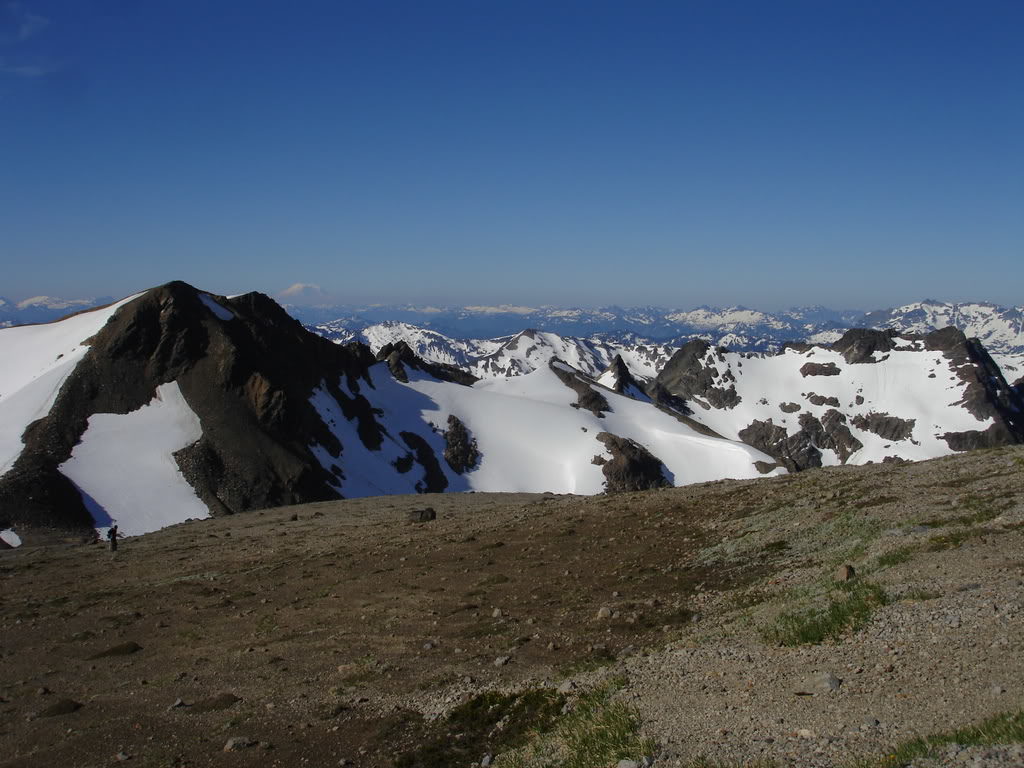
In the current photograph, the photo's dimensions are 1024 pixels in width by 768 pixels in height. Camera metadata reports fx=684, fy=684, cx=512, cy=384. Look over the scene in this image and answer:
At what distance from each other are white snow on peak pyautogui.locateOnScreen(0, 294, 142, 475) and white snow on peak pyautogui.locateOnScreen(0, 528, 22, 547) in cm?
1098

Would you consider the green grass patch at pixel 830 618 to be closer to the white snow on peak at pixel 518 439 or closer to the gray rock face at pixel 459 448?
the white snow on peak at pixel 518 439

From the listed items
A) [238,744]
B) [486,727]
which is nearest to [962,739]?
[486,727]

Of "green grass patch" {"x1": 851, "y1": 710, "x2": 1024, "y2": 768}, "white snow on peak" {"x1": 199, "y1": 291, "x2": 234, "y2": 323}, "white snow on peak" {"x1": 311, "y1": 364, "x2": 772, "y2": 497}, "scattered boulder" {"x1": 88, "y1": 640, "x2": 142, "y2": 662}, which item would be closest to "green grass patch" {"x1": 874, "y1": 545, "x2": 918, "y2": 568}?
"green grass patch" {"x1": 851, "y1": 710, "x2": 1024, "y2": 768}

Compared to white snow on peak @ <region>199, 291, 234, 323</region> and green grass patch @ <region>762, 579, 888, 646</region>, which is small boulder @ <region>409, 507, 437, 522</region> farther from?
white snow on peak @ <region>199, 291, 234, 323</region>

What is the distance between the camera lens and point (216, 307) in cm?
11962

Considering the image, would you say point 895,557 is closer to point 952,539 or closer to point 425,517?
point 952,539

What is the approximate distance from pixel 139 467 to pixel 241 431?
49.6 ft

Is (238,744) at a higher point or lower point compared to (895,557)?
lower

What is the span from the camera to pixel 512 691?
48.1 ft

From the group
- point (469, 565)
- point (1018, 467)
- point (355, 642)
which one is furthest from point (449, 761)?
point (1018, 467)

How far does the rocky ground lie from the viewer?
10727 millimetres

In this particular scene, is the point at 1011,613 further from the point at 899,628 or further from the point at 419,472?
the point at 419,472

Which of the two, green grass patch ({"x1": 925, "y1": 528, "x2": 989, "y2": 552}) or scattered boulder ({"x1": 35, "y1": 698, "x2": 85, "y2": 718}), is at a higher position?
green grass patch ({"x1": 925, "y1": 528, "x2": 989, "y2": 552})

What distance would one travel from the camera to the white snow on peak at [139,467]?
78.1 meters
